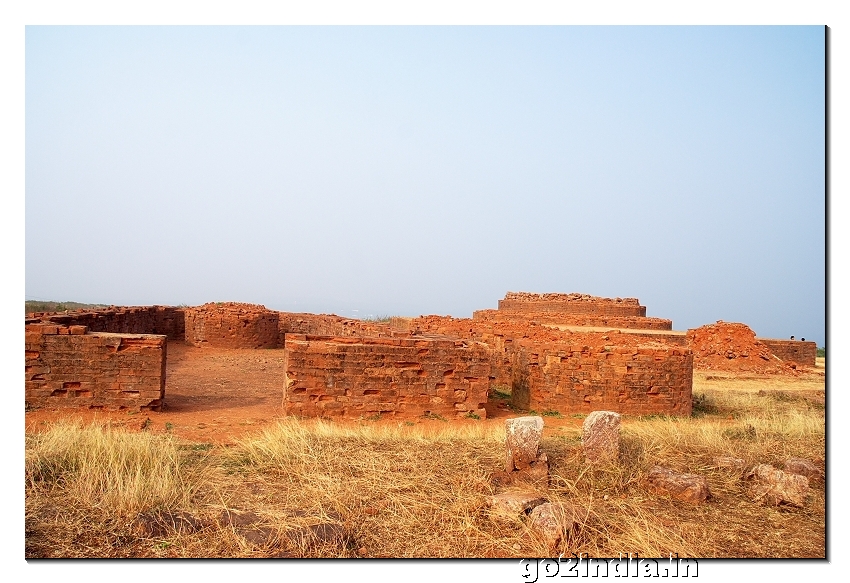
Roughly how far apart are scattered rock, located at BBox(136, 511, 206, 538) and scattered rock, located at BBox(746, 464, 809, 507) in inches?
173

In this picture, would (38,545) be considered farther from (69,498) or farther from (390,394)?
(390,394)

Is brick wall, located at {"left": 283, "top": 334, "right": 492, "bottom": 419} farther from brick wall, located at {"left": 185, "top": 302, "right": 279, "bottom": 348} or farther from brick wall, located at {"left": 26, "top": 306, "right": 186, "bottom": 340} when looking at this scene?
brick wall, located at {"left": 185, "top": 302, "right": 279, "bottom": 348}

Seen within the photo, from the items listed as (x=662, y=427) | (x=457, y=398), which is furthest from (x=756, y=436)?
(x=457, y=398)

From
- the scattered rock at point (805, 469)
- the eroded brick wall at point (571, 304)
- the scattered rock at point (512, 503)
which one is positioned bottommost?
the scattered rock at point (805, 469)

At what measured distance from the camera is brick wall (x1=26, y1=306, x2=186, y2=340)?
13333mm

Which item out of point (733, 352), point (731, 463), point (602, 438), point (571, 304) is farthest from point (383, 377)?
point (571, 304)

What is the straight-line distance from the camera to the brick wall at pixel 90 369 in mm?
9070

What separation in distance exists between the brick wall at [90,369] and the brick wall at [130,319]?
2041 millimetres

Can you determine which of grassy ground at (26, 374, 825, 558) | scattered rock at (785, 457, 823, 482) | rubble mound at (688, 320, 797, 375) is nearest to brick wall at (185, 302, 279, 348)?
rubble mound at (688, 320, 797, 375)

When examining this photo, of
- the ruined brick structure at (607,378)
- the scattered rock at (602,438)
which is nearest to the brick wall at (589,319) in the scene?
the ruined brick structure at (607,378)

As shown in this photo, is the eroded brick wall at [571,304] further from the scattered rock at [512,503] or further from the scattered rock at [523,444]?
the scattered rock at [512,503]

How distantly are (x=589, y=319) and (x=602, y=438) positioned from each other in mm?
15577

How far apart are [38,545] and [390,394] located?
17.8 ft

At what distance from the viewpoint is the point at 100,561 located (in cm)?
421
